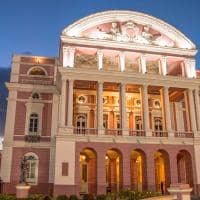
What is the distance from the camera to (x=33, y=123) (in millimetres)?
34844

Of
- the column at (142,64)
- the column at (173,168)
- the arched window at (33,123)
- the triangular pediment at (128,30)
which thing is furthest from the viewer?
the column at (142,64)

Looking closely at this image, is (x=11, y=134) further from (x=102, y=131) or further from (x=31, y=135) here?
(x=102, y=131)

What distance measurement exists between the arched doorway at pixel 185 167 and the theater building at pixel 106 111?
10cm

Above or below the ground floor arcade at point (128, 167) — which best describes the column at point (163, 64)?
above

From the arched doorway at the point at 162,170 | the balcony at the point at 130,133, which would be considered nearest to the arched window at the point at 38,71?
the balcony at the point at 130,133

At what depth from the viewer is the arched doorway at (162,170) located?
31.9 m

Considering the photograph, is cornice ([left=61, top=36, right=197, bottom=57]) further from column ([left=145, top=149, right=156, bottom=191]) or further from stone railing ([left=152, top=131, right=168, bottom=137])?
column ([left=145, top=149, right=156, bottom=191])

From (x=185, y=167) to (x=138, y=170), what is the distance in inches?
209

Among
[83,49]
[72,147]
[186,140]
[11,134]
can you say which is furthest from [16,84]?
[186,140]

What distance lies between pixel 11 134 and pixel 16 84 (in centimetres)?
565

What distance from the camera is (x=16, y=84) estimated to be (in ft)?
116

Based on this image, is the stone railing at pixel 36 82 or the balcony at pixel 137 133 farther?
the stone railing at pixel 36 82

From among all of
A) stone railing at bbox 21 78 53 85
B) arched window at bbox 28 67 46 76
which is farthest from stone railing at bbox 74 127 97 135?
arched window at bbox 28 67 46 76

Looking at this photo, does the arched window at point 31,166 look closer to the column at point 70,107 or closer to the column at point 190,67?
the column at point 70,107
